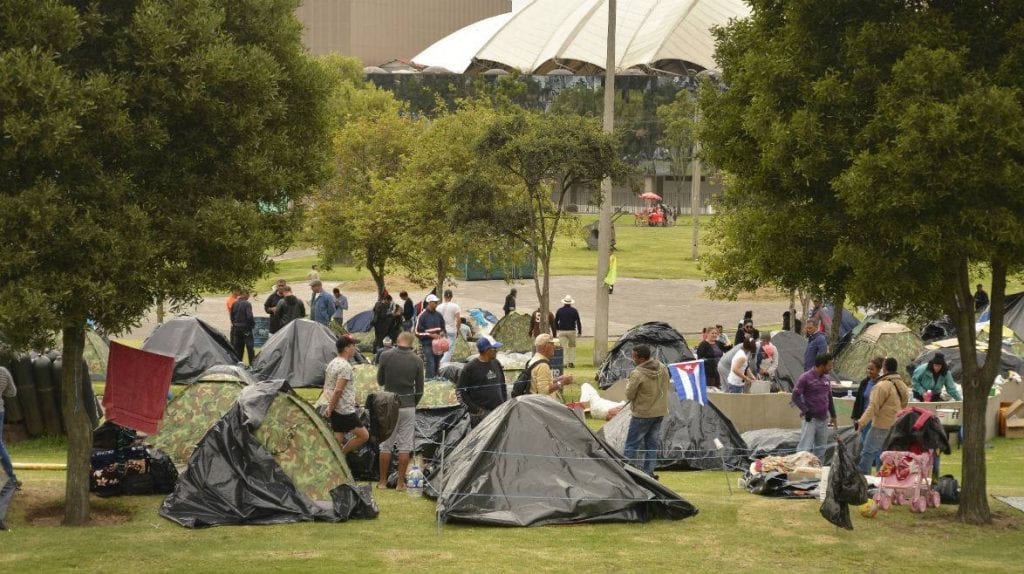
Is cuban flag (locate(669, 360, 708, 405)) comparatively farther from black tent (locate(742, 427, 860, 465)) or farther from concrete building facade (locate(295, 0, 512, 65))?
concrete building facade (locate(295, 0, 512, 65))

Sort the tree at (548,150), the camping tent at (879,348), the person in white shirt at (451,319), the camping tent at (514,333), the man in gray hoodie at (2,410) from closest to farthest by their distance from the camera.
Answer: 1. the man in gray hoodie at (2,410)
2. the camping tent at (879,348)
3. the tree at (548,150)
4. the person in white shirt at (451,319)
5. the camping tent at (514,333)

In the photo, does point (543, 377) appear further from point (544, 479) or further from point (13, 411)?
point (13, 411)

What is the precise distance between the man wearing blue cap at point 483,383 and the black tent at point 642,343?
8.44m

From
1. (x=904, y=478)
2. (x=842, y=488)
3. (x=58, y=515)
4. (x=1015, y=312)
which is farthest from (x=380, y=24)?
(x=842, y=488)

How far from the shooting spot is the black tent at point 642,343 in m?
22.0

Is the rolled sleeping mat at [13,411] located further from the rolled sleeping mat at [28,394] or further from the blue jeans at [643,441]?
the blue jeans at [643,441]

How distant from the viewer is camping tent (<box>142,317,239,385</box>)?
2077cm

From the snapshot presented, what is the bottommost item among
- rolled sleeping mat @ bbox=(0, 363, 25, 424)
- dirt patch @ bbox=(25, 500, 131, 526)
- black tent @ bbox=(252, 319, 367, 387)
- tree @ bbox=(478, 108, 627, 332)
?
dirt patch @ bbox=(25, 500, 131, 526)

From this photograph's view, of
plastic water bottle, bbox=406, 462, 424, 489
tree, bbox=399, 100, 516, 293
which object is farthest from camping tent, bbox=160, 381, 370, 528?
tree, bbox=399, 100, 516, 293

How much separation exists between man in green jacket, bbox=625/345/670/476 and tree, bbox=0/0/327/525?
3935mm

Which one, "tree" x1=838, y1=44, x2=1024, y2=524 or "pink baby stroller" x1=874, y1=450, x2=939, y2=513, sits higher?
"tree" x1=838, y1=44, x2=1024, y2=524

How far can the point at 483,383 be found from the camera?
13.4 metres

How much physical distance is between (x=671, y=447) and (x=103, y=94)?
7.93 meters

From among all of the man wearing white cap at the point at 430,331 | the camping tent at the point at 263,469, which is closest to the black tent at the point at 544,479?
the camping tent at the point at 263,469
